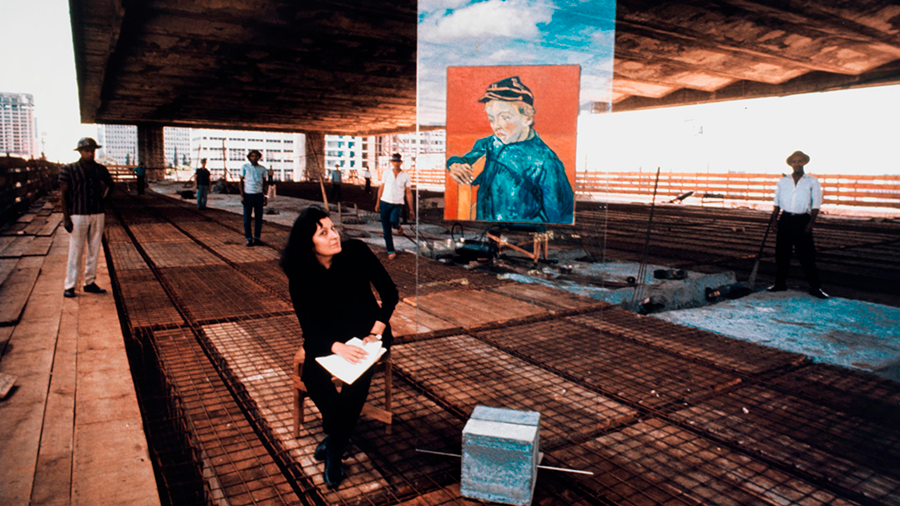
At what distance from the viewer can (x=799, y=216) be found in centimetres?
737

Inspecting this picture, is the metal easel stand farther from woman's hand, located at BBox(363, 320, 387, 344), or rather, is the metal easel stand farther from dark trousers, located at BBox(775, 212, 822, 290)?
woman's hand, located at BBox(363, 320, 387, 344)

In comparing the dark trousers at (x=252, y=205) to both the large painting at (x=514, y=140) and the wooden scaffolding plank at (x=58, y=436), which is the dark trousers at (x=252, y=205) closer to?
the wooden scaffolding plank at (x=58, y=436)

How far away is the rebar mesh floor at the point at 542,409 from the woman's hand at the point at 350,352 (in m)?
0.62

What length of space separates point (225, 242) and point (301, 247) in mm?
9756

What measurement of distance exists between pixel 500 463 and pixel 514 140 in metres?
3.33

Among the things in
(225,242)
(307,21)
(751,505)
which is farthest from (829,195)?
(751,505)

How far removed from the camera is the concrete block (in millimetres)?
2746

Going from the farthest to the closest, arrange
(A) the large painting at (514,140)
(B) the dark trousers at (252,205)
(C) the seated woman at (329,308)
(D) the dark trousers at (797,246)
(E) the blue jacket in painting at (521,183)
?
(B) the dark trousers at (252,205) → (D) the dark trousers at (797,246) → (E) the blue jacket in painting at (521,183) → (A) the large painting at (514,140) → (C) the seated woman at (329,308)

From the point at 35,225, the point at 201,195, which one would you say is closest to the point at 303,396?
the point at 35,225

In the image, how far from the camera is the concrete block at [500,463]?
2.75 metres

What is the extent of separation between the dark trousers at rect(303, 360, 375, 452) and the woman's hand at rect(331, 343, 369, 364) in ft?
0.51

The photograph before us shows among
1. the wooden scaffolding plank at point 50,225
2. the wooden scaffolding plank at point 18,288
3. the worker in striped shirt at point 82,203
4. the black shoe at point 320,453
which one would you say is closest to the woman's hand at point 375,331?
the black shoe at point 320,453

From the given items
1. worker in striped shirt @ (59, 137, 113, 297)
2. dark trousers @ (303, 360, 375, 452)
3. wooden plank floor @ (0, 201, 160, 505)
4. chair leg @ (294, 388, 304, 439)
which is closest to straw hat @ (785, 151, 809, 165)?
dark trousers @ (303, 360, 375, 452)

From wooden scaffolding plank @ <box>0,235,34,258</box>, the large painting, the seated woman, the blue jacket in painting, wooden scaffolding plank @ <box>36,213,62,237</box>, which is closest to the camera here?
the seated woman
